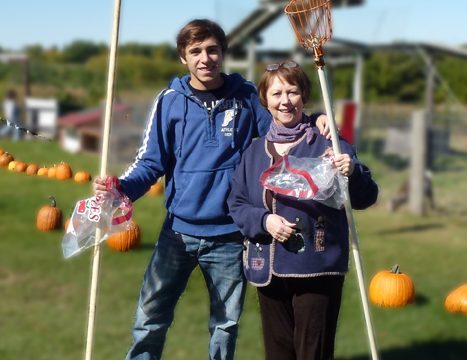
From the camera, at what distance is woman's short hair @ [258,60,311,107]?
339 centimetres

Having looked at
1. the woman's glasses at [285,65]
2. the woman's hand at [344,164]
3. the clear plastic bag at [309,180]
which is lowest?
the clear plastic bag at [309,180]

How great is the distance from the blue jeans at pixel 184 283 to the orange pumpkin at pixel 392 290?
55 cm

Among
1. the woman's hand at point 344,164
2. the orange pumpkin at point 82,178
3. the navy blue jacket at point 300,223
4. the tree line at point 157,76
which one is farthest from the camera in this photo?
the tree line at point 157,76

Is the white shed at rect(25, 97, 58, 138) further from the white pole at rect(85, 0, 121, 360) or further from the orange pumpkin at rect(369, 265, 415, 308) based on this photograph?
the orange pumpkin at rect(369, 265, 415, 308)

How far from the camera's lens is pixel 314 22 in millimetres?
3262

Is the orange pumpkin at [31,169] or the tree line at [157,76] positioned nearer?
the orange pumpkin at [31,169]

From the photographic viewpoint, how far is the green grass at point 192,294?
23.6ft

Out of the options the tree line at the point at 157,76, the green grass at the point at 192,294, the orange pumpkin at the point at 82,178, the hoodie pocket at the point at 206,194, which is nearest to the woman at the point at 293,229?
the hoodie pocket at the point at 206,194

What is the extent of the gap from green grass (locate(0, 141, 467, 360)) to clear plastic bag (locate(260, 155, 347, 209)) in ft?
12.6

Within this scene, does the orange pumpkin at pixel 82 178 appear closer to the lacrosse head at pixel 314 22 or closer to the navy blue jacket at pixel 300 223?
the navy blue jacket at pixel 300 223

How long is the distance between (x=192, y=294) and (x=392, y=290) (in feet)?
16.7

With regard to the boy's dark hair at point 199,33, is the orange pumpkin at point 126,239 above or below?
below

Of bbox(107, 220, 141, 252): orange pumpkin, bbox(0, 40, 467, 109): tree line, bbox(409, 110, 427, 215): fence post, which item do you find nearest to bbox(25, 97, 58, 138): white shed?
bbox(0, 40, 467, 109): tree line

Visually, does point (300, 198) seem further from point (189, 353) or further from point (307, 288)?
Result: point (189, 353)
